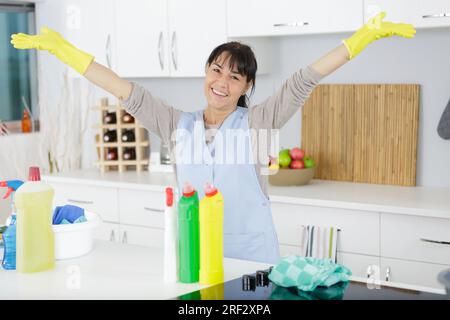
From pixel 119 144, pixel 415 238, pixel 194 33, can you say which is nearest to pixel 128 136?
pixel 119 144

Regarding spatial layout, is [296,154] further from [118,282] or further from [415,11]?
[118,282]

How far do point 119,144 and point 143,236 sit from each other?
2.16 ft

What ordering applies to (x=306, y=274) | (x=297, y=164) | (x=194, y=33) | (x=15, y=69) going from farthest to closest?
1. (x=15, y=69)
2. (x=194, y=33)
3. (x=297, y=164)
4. (x=306, y=274)

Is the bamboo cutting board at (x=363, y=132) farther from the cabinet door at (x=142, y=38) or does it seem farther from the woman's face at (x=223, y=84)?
the woman's face at (x=223, y=84)

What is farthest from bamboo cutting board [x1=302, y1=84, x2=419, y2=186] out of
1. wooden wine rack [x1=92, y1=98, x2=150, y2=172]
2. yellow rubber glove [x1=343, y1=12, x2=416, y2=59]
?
yellow rubber glove [x1=343, y1=12, x2=416, y2=59]

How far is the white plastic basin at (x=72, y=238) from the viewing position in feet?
7.27

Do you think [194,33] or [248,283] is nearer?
[248,283]

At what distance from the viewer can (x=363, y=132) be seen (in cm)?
383

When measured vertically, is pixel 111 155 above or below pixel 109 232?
above

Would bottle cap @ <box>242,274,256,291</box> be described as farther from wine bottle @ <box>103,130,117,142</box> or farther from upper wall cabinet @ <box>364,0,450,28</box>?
wine bottle @ <box>103,130,117,142</box>

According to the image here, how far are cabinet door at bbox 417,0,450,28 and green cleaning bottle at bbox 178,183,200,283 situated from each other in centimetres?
176

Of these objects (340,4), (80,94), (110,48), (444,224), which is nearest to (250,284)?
(444,224)

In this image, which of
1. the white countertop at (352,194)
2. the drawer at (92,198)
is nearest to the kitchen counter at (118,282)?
the white countertop at (352,194)

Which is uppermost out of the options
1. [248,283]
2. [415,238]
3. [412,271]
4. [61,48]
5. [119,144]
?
[61,48]
